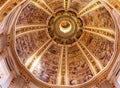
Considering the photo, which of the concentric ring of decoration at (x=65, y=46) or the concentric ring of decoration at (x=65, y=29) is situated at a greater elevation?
the concentric ring of decoration at (x=65, y=29)

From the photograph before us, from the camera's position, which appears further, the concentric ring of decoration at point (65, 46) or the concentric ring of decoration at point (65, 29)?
the concentric ring of decoration at point (65, 29)

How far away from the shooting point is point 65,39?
18.4 meters

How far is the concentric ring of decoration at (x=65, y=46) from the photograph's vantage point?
15127mm

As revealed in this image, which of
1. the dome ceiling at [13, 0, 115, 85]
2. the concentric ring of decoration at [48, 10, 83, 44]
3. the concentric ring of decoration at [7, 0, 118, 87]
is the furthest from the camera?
the concentric ring of decoration at [48, 10, 83, 44]

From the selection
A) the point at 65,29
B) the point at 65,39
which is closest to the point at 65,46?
the point at 65,39

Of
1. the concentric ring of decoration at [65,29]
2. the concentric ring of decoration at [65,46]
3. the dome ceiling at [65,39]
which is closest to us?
the concentric ring of decoration at [65,46]

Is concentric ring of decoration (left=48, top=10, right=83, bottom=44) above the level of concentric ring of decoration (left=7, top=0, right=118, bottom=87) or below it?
above

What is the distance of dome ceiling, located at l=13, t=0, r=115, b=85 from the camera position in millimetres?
15281

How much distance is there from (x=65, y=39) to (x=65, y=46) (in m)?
0.59

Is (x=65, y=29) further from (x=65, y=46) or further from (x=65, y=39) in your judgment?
(x=65, y=46)

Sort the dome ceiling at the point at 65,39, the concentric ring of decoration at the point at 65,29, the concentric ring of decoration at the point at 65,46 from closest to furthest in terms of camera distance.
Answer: the concentric ring of decoration at the point at 65,46 → the dome ceiling at the point at 65,39 → the concentric ring of decoration at the point at 65,29

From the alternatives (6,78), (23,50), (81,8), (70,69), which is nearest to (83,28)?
(81,8)

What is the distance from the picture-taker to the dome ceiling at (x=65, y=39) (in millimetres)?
15281

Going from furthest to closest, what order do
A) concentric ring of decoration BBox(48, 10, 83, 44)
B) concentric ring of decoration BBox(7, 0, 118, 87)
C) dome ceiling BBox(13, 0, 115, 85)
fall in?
concentric ring of decoration BBox(48, 10, 83, 44)
dome ceiling BBox(13, 0, 115, 85)
concentric ring of decoration BBox(7, 0, 118, 87)
